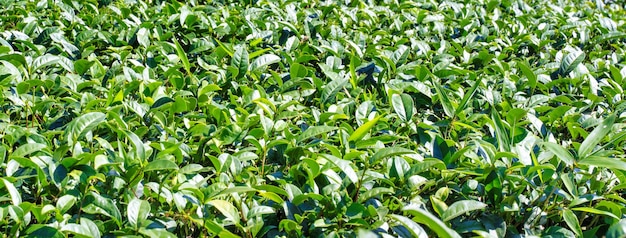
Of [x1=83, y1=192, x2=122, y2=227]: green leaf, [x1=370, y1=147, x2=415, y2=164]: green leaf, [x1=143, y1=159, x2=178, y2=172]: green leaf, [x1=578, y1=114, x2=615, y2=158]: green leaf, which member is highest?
[x1=578, y1=114, x2=615, y2=158]: green leaf

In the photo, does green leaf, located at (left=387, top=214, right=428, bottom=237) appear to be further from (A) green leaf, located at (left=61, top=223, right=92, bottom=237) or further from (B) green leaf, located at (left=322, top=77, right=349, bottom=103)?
(B) green leaf, located at (left=322, top=77, right=349, bottom=103)

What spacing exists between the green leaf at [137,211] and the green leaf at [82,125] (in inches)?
15.3

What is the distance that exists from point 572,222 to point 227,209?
0.91 meters

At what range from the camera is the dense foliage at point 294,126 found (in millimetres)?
1792

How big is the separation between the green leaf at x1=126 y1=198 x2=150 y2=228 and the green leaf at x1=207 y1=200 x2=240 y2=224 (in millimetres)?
159

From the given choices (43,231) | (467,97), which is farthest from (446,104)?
(43,231)

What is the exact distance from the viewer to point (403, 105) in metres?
2.35

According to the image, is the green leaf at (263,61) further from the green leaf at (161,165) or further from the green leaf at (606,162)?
the green leaf at (606,162)

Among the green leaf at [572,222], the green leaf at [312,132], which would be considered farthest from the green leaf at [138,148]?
the green leaf at [572,222]

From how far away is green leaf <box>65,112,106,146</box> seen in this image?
1997 mm

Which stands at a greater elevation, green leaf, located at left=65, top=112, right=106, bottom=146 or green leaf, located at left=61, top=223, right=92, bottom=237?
green leaf, located at left=65, top=112, right=106, bottom=146

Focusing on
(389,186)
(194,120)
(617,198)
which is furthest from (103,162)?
(617,198)

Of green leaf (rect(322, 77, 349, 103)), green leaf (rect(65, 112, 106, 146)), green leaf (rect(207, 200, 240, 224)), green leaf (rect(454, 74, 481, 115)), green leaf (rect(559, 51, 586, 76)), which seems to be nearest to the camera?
green leaf (rect(207, 200, 240, 224))

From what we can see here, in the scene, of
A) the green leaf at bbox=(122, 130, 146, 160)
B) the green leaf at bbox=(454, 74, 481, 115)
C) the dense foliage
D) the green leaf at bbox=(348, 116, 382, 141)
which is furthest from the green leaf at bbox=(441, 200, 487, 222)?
the green leaf at bbox=(122, 130, 146, 160)
